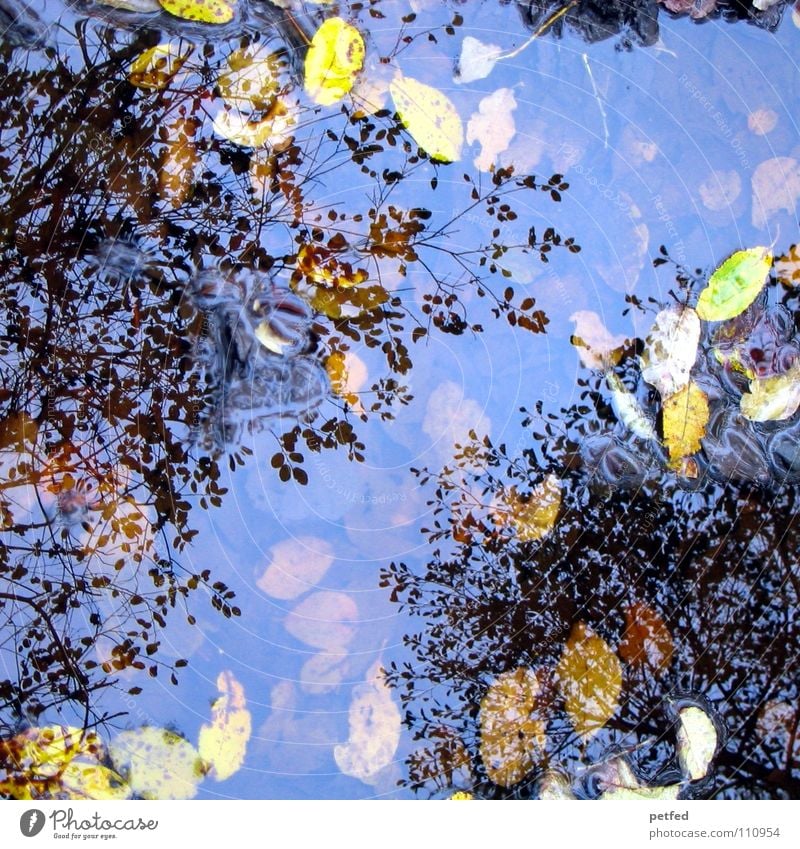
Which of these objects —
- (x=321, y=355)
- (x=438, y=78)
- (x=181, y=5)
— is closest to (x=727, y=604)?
(x=321, y=355)

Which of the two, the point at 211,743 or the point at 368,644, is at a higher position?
the point at 368,644

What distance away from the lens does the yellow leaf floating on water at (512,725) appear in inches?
58.1

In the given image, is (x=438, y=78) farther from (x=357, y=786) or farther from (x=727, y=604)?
(x=357, y=786)

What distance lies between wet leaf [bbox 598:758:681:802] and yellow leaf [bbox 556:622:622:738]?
0.08 metres

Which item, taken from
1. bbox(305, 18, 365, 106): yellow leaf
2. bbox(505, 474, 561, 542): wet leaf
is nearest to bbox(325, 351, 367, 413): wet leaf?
bbox(505, 474, 561, 542): wet leaf

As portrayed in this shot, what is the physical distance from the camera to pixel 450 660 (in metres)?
1.50

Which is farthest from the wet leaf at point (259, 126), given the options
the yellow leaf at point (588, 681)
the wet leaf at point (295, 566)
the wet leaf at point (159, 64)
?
the yellow leaf at point (588, 681)

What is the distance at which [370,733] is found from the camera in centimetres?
146

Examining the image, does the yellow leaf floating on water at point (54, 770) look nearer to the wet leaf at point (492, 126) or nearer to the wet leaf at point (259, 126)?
the wet leaf at point (259, 126)

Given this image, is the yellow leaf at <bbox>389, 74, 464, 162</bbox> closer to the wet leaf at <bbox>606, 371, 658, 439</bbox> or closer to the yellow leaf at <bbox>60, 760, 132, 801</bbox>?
the wet leaf at <bbox>606, 371, 658, 439</bbox>

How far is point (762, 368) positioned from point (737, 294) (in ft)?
0.50

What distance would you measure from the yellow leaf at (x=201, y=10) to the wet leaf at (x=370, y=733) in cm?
127

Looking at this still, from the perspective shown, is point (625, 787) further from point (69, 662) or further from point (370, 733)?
point (69, 662)

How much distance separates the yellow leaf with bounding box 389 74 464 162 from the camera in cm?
149
